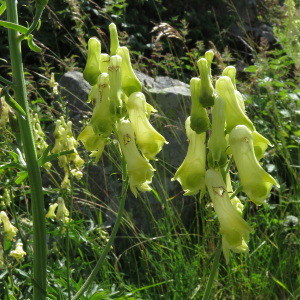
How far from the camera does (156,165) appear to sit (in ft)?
10.9

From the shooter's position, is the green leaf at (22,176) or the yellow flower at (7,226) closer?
the green leaf at (22,176)

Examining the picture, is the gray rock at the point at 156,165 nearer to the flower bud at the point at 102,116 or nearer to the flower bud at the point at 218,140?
the flower bud at the point at 102,116

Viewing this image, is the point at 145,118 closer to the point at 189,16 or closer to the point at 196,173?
the point at 196,173

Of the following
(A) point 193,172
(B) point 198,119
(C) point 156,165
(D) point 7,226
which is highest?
(B) point 198,119

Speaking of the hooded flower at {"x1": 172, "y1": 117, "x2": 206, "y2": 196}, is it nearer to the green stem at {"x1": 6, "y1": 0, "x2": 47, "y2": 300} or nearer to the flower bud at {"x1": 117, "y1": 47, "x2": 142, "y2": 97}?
the flower bud at {"x1": 117, "y1": 47, "x2": 142, "y2": 97}

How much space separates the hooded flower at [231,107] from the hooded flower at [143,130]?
18cm

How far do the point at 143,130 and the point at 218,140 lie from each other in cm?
23

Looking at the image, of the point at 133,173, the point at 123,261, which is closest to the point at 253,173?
the point at 133,173

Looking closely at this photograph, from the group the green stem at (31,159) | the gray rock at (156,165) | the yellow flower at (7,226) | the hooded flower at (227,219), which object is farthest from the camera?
the gray rock at (156,165)

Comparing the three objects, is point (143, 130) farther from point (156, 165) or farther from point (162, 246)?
point (156, 165)

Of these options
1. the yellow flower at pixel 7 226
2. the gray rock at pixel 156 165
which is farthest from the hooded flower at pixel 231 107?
the gray rock at pixel 156 165

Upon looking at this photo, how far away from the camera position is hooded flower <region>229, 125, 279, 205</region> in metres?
1.06

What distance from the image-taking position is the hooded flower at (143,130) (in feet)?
4.00

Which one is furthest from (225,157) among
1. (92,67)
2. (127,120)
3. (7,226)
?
(7,226)
